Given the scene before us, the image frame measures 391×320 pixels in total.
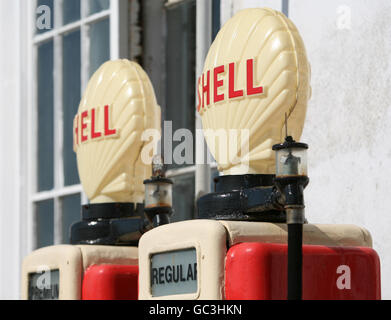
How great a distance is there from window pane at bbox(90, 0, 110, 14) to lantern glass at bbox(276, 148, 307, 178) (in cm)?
301

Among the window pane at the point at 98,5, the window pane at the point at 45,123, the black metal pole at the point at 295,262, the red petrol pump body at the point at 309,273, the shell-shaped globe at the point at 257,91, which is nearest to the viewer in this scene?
the black metal pole at the point at 295,262

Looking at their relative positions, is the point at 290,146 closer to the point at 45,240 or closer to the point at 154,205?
the point at 154,205

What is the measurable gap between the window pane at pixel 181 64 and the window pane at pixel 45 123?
979 mm

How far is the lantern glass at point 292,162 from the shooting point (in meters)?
2.31

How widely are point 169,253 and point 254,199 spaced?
0.98 feet

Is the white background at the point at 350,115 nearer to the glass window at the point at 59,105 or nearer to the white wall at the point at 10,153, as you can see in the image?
the glass window at the point at 59,105

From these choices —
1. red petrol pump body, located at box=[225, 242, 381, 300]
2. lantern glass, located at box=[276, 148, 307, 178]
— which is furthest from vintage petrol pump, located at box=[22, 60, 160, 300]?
lantern glass, located at box=[276, 148, 307, 178]

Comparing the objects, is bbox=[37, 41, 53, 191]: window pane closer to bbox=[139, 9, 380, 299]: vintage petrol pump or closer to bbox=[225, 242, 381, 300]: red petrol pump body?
bbox=[139, 9, 380, 299]: vintage petrol pump

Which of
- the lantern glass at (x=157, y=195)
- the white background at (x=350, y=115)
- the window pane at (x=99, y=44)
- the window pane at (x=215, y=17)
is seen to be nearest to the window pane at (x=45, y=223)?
the window pane at (x=99, y=44)

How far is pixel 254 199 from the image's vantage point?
2535mm

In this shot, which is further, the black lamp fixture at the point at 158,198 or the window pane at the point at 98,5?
the window pane at the point at 98,5

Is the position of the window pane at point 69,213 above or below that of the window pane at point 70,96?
below

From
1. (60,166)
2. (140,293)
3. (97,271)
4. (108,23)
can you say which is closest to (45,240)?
(60,166)

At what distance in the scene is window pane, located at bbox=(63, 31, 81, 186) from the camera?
17.8 feet
